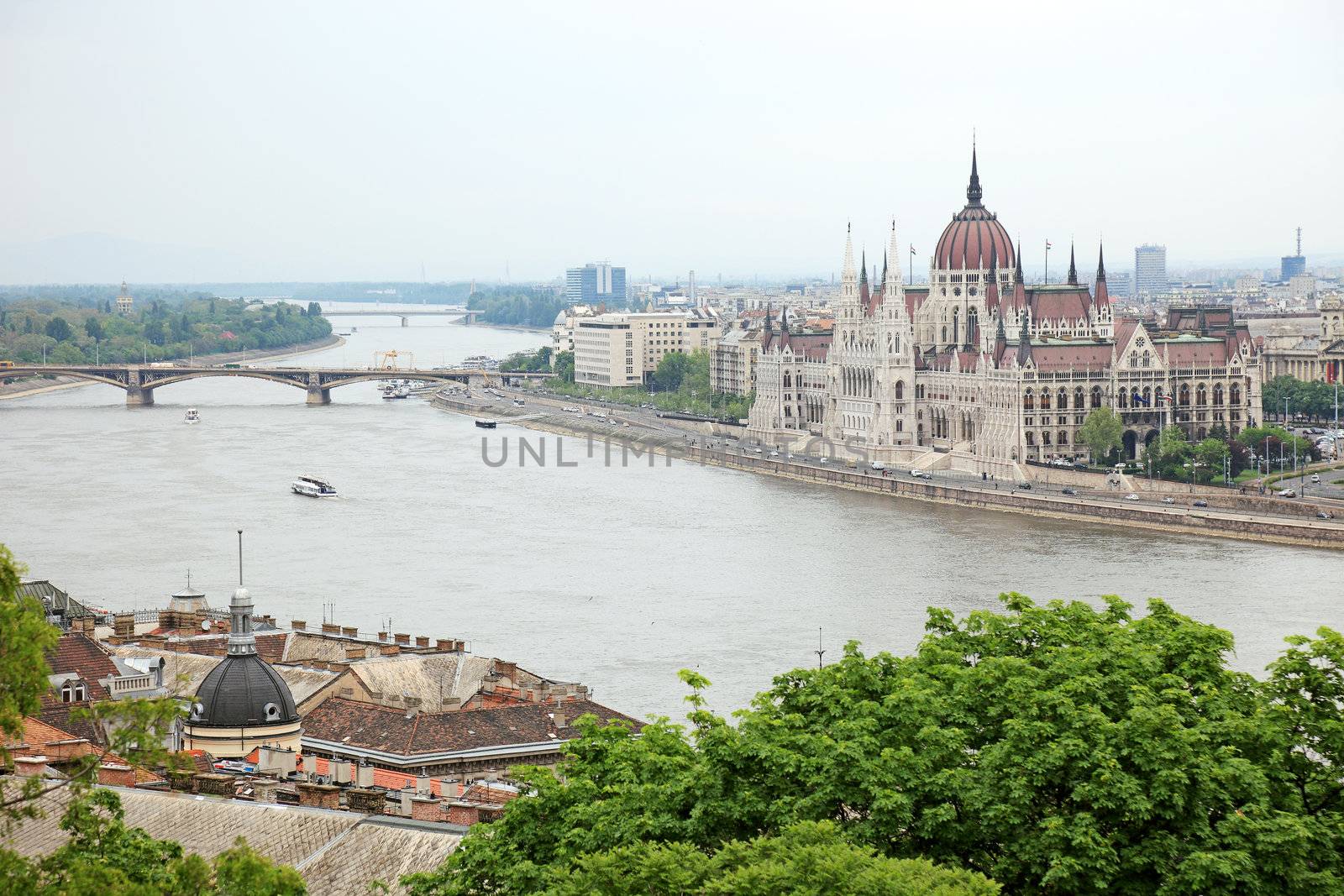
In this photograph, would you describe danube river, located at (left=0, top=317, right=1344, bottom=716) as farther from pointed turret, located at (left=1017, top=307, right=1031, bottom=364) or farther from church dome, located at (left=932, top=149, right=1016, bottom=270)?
church dome, located at (left=932, top=149, right=1016, bottom=270)

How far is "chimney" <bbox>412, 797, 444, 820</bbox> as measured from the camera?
63.9ft

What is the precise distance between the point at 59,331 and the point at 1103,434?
101 meters

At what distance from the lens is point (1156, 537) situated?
55.9m

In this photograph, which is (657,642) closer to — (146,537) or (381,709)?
(381,709)

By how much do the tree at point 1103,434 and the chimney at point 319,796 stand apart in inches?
2073

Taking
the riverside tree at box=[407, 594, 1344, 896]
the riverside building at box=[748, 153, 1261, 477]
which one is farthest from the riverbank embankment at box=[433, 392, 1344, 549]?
the riverside tree at box=[407, 594, 1344, 896]

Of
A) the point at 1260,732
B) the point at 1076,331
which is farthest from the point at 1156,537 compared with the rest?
the point at 1260,732

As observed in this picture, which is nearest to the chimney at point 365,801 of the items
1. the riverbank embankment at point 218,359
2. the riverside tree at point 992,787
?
the riverside tree at point 992,787

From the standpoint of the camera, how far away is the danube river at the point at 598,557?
38.5 meters

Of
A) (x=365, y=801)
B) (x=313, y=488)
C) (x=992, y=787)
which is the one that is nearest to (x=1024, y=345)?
(x=313, y=488)

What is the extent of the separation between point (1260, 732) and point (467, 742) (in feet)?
32.1

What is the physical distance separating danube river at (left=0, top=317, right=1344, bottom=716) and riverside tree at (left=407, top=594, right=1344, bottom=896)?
1217 centimetres

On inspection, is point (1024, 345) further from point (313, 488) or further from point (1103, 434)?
point (313, 488)

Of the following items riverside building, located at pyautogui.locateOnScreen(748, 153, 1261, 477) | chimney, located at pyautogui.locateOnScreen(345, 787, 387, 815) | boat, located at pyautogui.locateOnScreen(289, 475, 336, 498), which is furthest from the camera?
riverside building, located at pyautogui.locateOnScreen(748, 153, 1261, 477)
